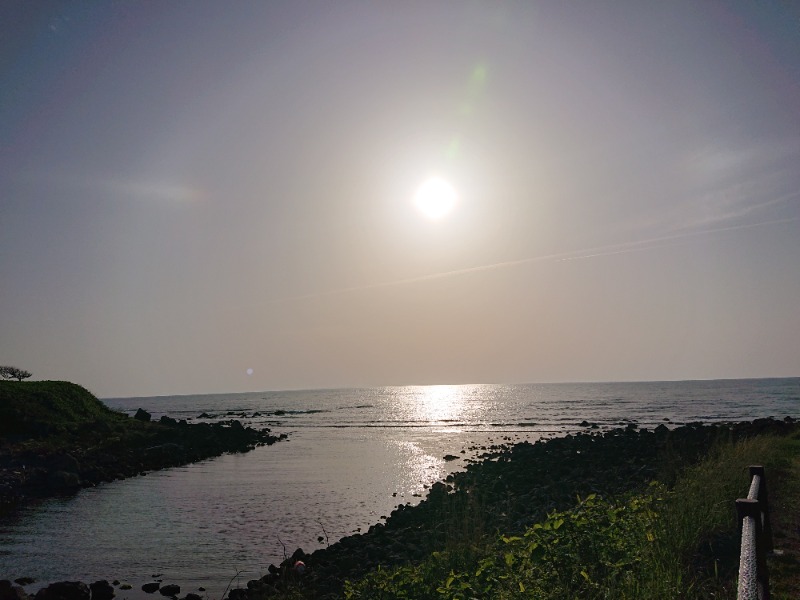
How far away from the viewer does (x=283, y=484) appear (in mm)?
25453

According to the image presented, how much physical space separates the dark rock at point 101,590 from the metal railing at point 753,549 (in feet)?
38.9

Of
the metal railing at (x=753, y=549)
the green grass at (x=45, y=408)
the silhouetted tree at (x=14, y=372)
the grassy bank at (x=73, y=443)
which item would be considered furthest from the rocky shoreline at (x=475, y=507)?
the silhouetted tree at (x=14, y=372)

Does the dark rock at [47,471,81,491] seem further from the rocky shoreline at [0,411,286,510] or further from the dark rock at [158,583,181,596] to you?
the dark rock at [158,583,181,596]

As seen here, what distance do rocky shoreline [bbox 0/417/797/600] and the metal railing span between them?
653cm

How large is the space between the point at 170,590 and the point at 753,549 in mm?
11460

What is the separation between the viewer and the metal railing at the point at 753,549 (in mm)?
3627

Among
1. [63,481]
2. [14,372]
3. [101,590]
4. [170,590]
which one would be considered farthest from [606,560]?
[14,372]

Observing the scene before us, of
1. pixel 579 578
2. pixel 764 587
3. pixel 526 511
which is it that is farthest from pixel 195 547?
pixel 764 587

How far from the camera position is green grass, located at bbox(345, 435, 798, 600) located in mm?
6961

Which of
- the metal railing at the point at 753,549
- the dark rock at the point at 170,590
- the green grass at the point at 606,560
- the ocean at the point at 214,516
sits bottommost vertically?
the ocean at the point at 214,516

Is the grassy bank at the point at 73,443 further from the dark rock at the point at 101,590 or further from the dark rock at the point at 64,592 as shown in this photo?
the dark rock at the point at 64,592

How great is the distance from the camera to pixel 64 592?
11.0 metres

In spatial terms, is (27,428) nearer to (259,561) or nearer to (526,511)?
(259,561)

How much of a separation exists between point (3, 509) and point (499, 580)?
66.4 feet
